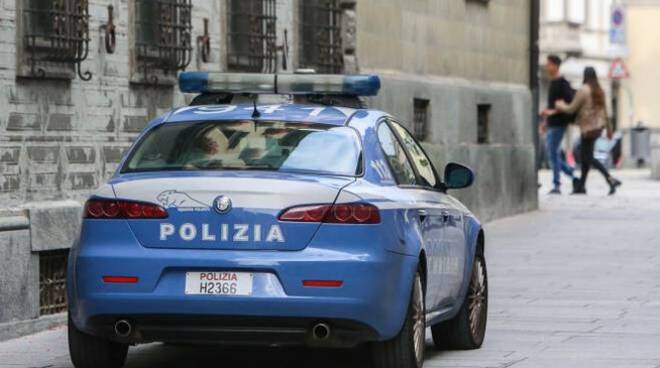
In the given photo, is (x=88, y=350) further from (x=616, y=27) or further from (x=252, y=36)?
(x=616, y=27)

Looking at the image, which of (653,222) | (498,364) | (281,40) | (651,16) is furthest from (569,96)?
(651,16)

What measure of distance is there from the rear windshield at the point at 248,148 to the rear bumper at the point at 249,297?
54 centimetres

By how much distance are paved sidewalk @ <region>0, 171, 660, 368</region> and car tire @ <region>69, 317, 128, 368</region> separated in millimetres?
733

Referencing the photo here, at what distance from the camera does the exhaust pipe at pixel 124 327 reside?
9.66 m

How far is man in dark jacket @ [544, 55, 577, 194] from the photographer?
30.0 meters

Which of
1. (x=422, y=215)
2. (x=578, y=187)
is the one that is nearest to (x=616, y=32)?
(x=578, y=187)

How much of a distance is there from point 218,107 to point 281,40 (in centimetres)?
773

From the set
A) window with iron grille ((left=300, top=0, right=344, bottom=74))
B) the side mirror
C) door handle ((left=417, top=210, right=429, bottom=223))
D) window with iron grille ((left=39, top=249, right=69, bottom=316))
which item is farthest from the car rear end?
window with iron grille ((left=300, top=0, right=344, bottom=74))

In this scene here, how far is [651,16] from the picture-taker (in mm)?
66125

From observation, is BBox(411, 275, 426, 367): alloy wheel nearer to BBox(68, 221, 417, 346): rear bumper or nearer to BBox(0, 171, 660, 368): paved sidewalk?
BBox(68, 221, 417, 346): rear bumper

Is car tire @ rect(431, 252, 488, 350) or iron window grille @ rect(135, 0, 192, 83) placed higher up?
iron window grille @ rect(135, 0, 192, 83)

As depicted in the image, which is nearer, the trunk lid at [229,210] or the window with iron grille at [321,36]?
the trunk lid at [229,210]

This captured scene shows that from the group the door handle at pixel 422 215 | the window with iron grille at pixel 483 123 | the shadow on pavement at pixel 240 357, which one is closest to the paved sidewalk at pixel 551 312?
the shadow on pavement at pixel 240 357

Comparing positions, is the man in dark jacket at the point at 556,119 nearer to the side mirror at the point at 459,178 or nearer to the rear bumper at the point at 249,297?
the side mirror at the point at 459,178
